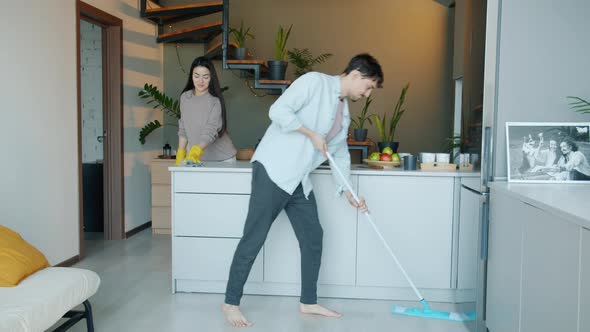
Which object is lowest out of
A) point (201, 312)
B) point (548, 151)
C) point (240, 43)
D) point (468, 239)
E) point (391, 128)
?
point (201, 312)

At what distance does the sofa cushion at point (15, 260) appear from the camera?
7.14ft

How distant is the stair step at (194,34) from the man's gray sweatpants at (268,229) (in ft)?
9.75

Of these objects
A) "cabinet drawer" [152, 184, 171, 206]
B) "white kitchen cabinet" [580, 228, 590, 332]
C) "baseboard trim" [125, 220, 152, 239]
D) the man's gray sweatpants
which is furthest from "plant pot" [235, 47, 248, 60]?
"white kitchen cabinet" [580, 228, 590, 332]

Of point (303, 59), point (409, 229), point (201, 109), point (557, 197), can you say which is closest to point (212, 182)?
point (201, 109)

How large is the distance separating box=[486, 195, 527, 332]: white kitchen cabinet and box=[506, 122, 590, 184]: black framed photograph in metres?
0.19

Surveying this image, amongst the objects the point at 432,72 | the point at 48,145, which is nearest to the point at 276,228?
the point at 48,145

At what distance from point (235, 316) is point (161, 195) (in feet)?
8.43

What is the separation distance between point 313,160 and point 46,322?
4.46ft

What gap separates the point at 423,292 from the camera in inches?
123

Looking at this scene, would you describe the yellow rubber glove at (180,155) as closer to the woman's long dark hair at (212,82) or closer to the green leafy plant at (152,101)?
the woman's long dark hair at (212,82)

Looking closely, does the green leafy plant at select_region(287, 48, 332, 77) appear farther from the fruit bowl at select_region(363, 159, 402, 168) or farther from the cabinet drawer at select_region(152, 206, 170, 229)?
the fruit bowl at select_region(363, 159, 402, 168)

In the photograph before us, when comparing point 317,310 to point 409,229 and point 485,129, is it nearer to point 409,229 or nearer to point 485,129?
point 409,229

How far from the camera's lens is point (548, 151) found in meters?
2.37

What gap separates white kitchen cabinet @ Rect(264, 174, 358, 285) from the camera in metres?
3.10
